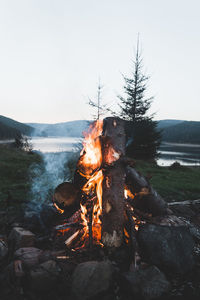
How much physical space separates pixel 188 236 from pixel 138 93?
21187 mm

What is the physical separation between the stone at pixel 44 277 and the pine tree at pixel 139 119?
19130 mm

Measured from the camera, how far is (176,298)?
98.3 inches

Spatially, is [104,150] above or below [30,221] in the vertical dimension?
above

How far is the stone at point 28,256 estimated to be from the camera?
2785mm

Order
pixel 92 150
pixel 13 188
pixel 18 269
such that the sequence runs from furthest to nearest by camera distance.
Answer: pixel 13 188, pixel 92 150, pixel 18 269

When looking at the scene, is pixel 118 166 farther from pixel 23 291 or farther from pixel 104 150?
pixel 23 291

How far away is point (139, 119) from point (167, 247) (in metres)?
20.5

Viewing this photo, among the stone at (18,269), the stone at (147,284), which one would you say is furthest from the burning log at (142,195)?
Result: the stone at (18,269)

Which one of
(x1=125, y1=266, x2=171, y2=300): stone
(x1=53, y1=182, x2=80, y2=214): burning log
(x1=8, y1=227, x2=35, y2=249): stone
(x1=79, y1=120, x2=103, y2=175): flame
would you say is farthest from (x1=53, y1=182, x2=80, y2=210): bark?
(x1=125, y1=266, x2=171, y2=300): stone

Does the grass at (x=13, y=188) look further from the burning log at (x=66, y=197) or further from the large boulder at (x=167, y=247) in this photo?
the large boulder at (x=167, y=247)

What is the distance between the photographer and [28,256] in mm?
2869

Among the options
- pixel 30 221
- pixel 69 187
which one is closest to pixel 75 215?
pixel 69 187

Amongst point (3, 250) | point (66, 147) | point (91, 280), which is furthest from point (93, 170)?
point (66, 147)

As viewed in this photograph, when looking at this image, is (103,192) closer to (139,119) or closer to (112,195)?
(112,195)
